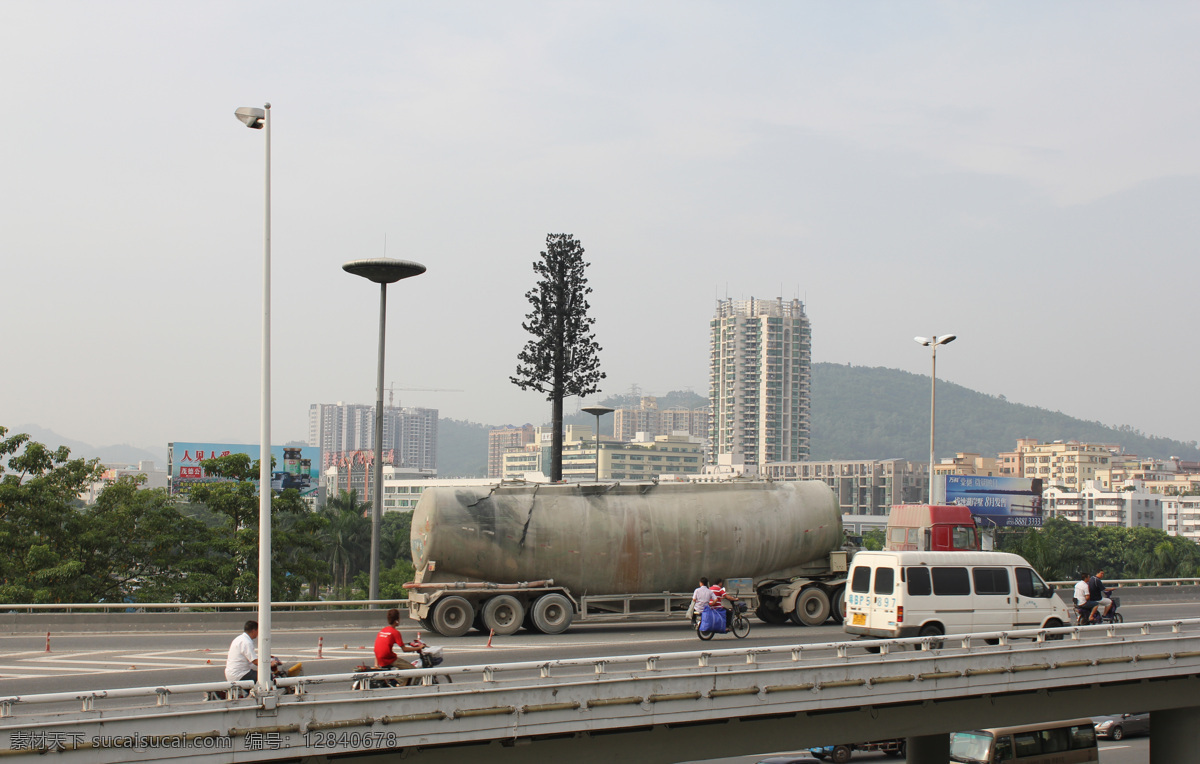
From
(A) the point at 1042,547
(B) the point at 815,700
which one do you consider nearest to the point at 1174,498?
(A) the point at 1042,547

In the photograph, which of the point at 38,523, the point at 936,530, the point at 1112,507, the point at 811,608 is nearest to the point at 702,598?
the point at 811,608

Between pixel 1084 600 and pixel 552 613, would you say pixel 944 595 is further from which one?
pixel 552 613

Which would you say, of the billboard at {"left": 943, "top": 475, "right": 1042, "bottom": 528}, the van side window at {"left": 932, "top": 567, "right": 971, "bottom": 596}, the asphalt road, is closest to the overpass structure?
the van side window at {"left": 932, "top": 567, "right": 971, "bottom": 596}

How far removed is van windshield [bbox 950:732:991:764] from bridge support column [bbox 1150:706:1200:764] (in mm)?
3102

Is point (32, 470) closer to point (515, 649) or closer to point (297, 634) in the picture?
point (297, 634)

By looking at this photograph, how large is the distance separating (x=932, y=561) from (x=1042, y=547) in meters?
32.4

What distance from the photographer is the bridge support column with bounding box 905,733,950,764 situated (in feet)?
66.1

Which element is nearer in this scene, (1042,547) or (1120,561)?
(1042,547)

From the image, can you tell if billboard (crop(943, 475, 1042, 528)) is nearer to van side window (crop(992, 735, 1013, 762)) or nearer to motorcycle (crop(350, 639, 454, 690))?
van side window (crop(992, 735, 1013, 762))

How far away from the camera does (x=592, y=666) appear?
15.3 m

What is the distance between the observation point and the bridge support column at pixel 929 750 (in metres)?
20.2

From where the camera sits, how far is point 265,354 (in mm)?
13492

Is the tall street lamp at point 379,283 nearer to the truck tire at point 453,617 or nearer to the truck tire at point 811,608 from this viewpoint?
the truck tire at point 453,617

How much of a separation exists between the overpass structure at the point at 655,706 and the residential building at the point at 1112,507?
178843 mm
